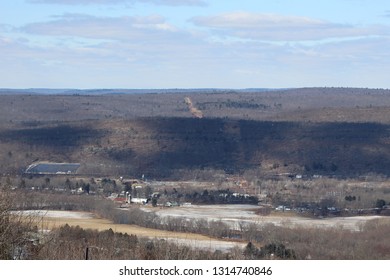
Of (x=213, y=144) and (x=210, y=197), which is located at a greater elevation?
(x=213, y=144)

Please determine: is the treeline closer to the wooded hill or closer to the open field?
the wooded hill

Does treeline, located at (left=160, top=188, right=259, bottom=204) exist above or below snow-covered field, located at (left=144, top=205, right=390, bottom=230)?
below

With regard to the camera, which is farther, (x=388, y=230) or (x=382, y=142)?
(x=382, y=142)

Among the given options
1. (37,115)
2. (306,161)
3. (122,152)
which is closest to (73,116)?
(37,115)

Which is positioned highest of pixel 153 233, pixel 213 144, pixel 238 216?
pixel 153 233

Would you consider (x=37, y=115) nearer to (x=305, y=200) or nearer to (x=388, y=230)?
(x=305, y=200)

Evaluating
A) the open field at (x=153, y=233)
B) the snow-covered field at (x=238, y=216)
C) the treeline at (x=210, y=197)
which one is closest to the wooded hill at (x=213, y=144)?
the treeline at (x=210, y=197)

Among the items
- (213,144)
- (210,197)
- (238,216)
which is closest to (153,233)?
(238,216)

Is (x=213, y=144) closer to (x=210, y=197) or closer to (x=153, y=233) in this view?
(x=210, y=197)

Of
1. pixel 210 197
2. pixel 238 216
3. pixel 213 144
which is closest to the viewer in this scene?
pixel 238 216

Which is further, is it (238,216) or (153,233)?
(238,216)

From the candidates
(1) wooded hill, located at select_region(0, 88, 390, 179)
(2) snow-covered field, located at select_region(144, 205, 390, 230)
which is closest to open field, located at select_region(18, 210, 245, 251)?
(2) snow-covered field, located at select_region(144, 205, 390, 230)
